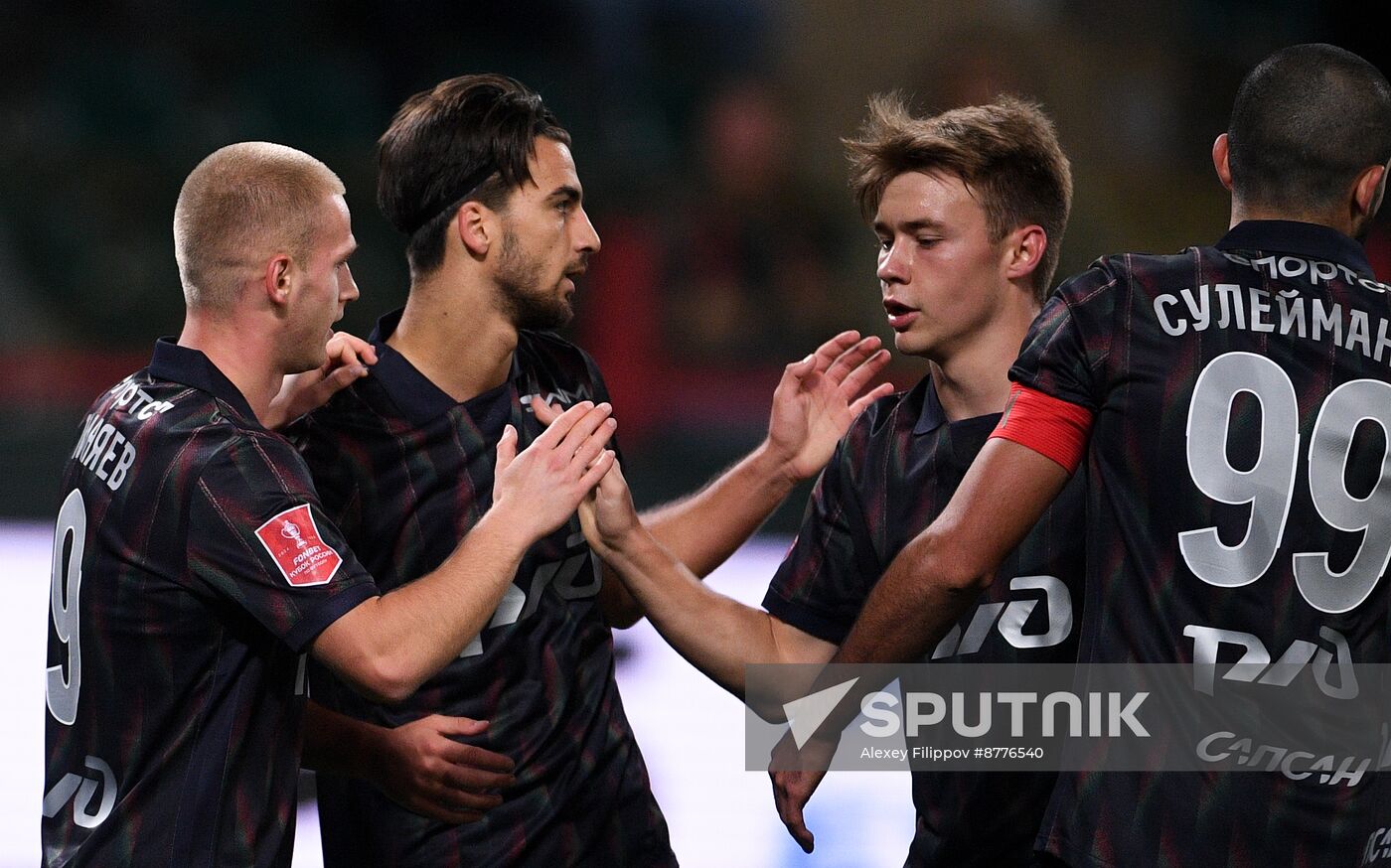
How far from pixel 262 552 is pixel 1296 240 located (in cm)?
166

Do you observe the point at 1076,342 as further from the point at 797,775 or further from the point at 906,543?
the point at 797,775

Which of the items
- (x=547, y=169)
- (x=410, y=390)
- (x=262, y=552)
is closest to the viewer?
(x=262, y=552)

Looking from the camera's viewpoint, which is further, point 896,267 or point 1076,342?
point 896,267

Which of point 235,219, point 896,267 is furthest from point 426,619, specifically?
point 896,267

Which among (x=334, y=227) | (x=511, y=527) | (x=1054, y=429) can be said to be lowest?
(x=511, y=527)

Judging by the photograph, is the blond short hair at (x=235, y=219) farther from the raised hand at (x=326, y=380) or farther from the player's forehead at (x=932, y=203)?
the player's forehead at (x=932, y=203)

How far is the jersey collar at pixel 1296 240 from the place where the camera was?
7.59ft

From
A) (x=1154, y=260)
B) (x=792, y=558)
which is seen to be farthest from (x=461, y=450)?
(x=1154, y=260)

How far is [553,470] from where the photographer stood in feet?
8.56

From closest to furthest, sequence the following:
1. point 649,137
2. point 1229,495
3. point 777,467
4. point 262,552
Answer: point 1229,495
point 262,552
point 777,467
point 649,137

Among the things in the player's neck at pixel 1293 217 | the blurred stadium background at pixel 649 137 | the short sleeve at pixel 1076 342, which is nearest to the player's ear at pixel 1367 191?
the player's neck at pixel 1293 217

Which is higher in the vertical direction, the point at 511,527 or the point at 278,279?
the point at 278,279

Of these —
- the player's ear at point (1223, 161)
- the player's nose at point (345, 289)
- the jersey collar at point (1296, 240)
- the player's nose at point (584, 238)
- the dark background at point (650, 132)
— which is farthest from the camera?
the dark background at point (650, 132)

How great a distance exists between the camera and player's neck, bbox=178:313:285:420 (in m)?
2.56
